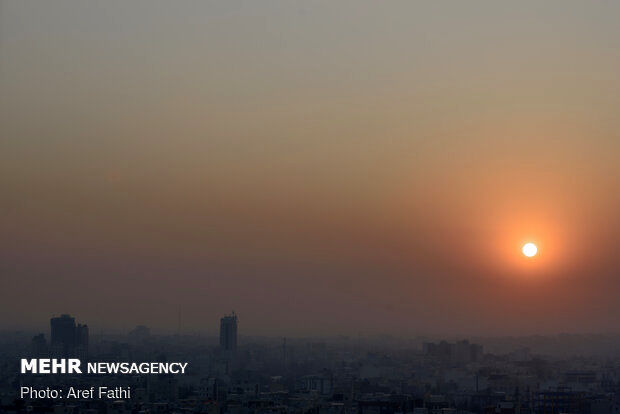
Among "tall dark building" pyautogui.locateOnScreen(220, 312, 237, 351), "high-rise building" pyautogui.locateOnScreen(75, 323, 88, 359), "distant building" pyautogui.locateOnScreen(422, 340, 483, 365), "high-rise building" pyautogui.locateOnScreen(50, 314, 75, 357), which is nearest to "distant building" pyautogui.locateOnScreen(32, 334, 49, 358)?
"high-rise building" pyautogui.locateOnScreen(50, 314, 75, 357)

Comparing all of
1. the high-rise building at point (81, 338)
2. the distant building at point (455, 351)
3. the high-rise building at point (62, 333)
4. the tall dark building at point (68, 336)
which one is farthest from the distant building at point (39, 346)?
the distant building at point (455, 351)

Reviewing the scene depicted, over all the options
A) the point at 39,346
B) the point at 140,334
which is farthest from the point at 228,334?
the point at 39,346

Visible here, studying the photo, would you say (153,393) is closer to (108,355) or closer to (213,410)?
(213,410)

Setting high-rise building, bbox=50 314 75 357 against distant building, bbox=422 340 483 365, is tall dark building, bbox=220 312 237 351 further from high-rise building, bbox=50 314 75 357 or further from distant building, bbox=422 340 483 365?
distant building, bbox=422 340 483 365

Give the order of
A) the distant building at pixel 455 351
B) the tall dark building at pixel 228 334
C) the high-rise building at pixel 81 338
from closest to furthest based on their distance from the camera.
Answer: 1. the high-rise building at pixel 81 338
2. the tall dark building at pixel 228 334
3. the distant building at pixel 455 351

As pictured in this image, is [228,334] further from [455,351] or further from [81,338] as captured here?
[455,351]

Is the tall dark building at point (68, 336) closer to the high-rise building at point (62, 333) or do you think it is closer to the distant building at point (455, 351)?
the high-rise building at point (62, 333)
